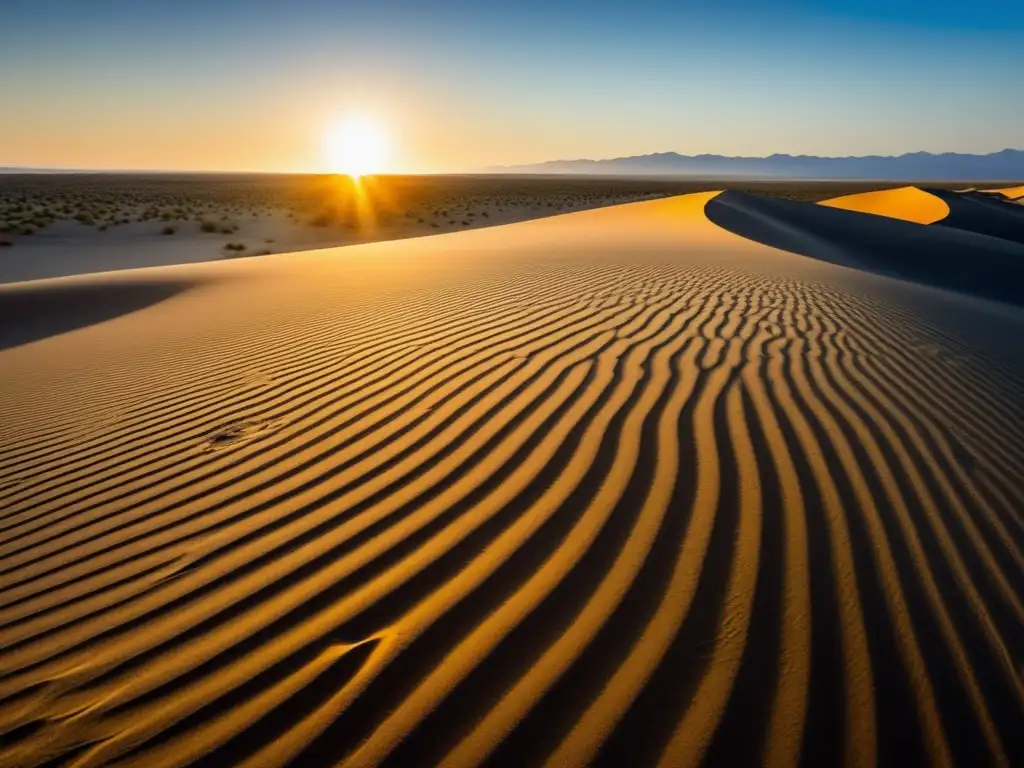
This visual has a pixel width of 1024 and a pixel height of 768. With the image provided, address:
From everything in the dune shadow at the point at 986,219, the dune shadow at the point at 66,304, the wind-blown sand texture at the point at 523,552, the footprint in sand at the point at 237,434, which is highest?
the wind-blown sand texture at the point at 523,552

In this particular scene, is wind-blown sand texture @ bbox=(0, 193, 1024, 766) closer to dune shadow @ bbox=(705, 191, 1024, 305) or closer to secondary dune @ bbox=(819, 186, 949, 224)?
dune shadow @ bbox=(705, 191, 1024, 305)

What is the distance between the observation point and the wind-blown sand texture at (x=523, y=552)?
168 centimetres

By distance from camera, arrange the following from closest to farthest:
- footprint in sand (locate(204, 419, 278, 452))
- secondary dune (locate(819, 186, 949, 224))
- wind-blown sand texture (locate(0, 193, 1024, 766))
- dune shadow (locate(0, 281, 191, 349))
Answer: wind-blown sand texture (locate(0, 193, 1024, 766)) < footprint in sand (locate(204, 419, 278, 452)) < dune shadow (locate(0, 281, 191, 349)) < secondary dune (locate(819, 186, 949, 224))

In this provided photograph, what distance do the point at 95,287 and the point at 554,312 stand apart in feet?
26.2

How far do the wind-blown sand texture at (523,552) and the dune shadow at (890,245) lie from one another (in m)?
9.04

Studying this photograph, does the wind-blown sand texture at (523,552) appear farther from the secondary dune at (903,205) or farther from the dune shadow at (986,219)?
the secondary dune at (903,205)

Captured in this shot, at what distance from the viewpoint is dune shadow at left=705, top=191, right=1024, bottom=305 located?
12828 mm

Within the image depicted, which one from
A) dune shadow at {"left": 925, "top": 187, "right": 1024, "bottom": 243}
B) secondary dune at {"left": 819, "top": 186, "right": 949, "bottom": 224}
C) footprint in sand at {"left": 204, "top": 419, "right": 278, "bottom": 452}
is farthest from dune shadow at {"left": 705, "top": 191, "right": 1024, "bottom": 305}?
footprint in sand at {"left": 204, "top": 419, "right": 278, "bottom": 452}

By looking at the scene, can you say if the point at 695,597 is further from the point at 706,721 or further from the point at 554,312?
the point at 554,312

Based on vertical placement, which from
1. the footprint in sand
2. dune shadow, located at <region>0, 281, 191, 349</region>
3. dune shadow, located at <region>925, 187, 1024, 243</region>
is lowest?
dune shadow, located at <region>925, 187, 1024, 243</region>

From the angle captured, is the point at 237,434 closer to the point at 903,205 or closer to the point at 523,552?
the point at 523,552

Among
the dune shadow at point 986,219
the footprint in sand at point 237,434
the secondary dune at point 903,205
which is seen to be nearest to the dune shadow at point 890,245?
the secondary dune at point 903,205

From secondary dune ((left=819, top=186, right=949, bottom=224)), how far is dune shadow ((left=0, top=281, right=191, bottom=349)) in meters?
22.6

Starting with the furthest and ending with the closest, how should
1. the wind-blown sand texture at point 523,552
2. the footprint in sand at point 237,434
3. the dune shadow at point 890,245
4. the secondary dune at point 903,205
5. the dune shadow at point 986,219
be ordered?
the secondary dune at point 903,205
the dune shadow at point 986,219
the dune shadow at point 890,245
the footprint in sand at point 237,434
the wind-blown sand texture at point 523,552
